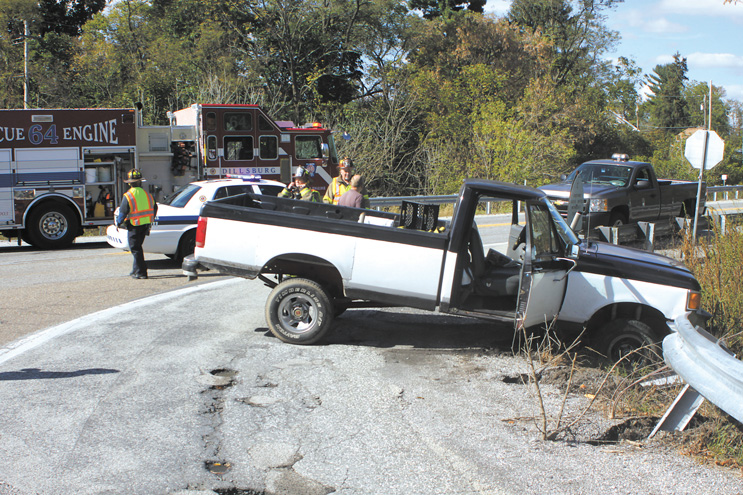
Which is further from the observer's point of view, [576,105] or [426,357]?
[576,105]

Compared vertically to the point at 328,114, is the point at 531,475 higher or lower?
lower

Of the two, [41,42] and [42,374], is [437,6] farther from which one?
[42,374]

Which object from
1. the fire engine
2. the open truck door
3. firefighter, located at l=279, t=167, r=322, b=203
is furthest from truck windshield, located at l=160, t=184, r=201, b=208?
the open truck door

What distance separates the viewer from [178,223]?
11.8m

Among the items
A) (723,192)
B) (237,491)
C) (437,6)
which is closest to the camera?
(237,491)

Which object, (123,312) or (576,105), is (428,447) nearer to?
(123,312)

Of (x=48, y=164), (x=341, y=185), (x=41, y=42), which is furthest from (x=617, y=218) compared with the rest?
(x=41, y=42)

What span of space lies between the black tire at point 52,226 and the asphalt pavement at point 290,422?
860 cm

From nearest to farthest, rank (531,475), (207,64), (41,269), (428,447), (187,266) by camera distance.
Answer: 1. (531,475)
2. (428,447)
3. (187,266)
4. (41,269)
5. (207,64)

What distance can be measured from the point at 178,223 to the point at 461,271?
260 inches

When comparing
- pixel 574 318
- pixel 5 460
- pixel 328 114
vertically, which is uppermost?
pixel 328 114

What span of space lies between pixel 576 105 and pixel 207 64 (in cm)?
2205

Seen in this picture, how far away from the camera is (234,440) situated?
482 cm

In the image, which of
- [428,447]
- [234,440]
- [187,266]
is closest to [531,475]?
[428,447]
